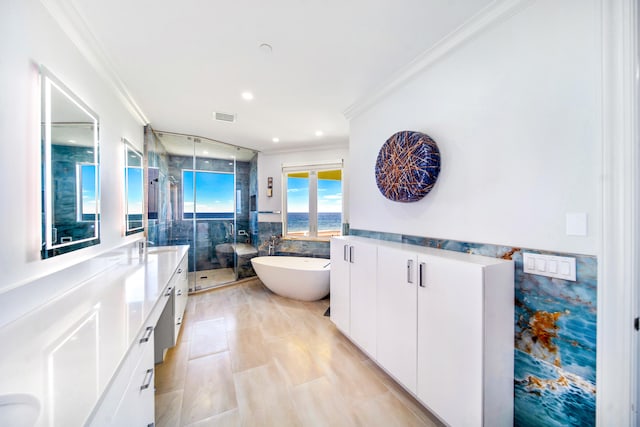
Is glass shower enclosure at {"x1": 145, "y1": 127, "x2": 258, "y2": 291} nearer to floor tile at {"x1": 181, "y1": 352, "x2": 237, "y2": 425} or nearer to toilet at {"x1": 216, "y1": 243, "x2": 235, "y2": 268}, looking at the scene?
toilet at {"x1": 216, "y1": 243, "x2": 235, "y2": 268}

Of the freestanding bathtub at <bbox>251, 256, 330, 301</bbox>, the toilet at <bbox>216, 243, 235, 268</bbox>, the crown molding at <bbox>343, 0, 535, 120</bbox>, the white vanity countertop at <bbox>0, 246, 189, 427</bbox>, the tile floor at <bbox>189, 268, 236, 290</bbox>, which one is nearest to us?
the white vanity countertop at <bbox>0, 246, 189, 427</bbox>

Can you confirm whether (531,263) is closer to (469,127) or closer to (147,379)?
(469,127)

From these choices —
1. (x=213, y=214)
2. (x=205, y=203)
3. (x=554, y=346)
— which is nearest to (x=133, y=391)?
(x=554, y=346)

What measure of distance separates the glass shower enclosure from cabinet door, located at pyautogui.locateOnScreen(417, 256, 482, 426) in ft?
12.0

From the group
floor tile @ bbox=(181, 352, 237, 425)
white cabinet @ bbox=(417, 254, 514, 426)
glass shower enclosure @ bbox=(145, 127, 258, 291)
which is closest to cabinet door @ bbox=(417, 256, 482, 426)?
white cabinet @ bbox=(417, 254, 514, 426)

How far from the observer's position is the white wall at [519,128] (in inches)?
44.0

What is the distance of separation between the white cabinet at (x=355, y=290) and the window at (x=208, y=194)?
2.91 m

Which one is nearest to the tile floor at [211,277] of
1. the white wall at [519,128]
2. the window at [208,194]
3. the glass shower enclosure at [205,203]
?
the glass shower enclosure at [205,203]

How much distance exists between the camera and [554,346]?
1.21m

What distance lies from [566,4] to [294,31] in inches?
57.5

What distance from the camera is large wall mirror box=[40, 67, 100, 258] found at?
4.06 ft

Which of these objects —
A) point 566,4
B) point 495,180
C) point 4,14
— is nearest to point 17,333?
point 4,14

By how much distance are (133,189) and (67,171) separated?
1.35 m

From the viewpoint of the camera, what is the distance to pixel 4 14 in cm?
103
